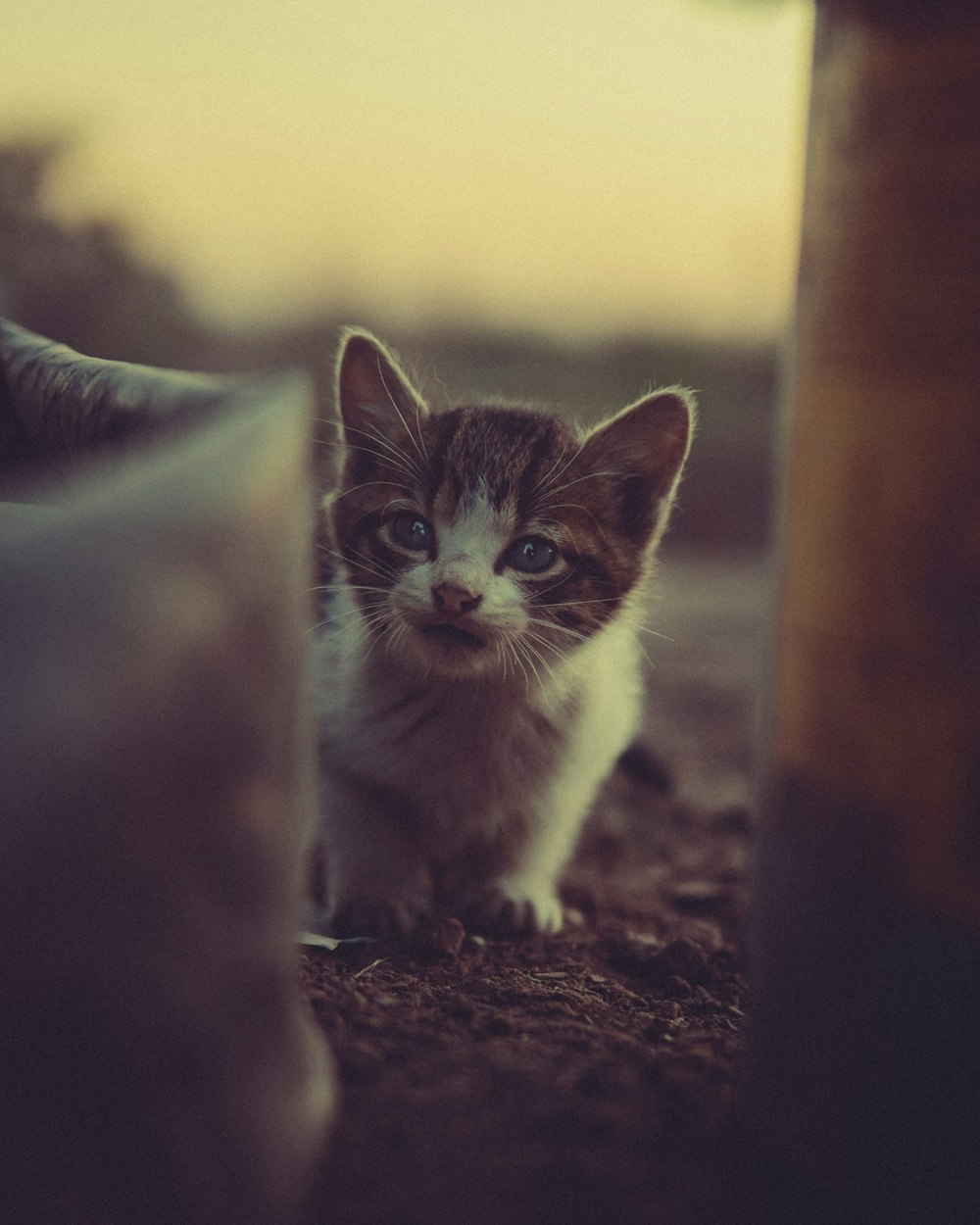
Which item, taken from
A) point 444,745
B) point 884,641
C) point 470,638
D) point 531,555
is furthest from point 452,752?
point 884,641

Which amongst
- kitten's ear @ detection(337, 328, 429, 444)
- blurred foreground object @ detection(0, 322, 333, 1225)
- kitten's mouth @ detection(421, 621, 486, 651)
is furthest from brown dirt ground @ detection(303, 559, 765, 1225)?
kitten's ear @ detection(337, 328, 429, 444)

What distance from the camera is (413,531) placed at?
180 centimetres

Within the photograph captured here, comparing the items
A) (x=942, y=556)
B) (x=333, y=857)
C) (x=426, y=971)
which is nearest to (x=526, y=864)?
(x=333, y=857)

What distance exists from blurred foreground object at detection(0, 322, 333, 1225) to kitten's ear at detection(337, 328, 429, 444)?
98cm

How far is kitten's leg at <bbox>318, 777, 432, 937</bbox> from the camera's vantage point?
176 cm

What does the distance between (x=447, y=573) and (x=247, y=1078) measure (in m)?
0.88

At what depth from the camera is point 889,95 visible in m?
0.90

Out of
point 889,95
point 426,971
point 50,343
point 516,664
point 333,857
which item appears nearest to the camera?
point 889,95

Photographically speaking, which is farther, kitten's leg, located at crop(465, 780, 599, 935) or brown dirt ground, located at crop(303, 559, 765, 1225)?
kitten's leg, located at crop(465, 780, 599, 935)

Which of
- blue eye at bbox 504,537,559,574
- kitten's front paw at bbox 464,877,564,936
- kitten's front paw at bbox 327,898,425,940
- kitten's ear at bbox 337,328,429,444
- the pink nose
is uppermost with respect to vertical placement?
kitten's ear at bbox 337,328,429,444

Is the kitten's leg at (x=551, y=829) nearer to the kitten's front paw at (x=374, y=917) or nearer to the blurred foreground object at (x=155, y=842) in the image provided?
the kitten's front paw at (x=374, y=917)

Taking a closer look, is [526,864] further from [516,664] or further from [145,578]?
[145,578]

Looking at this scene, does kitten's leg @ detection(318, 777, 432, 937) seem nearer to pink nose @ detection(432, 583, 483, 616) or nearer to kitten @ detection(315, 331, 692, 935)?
kitten @ detection(315, 331, 692, 935)

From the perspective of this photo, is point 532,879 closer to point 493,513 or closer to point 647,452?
point 493,513
